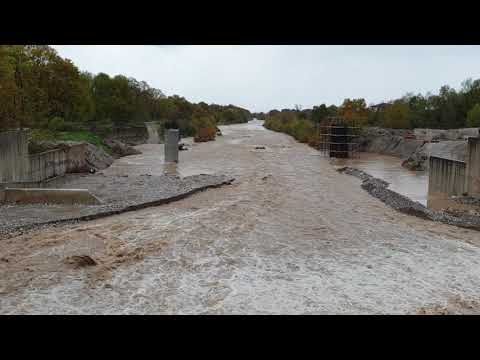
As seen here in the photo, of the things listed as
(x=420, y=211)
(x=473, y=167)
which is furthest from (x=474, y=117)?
(x=420, y=211)

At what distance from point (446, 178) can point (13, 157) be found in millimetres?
17942

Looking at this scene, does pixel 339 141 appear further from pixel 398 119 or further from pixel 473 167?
pixel 473 167

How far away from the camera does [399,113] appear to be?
54.4 metres

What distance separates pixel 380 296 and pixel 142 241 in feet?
19.2

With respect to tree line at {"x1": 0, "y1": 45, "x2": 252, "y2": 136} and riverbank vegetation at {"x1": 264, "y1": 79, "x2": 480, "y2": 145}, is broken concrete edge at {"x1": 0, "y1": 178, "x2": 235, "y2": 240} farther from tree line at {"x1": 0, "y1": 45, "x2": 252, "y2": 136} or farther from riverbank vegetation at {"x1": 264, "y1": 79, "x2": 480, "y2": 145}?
riverbank vegetation at {"x1": 264, "y1": 79, "x2": 480, "y2": 145}

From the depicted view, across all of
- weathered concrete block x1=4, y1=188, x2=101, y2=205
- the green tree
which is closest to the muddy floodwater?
weathered concrete block x1=4, y1=188, x2=101, y2=205

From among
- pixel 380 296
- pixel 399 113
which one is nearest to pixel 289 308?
pixel 380 296

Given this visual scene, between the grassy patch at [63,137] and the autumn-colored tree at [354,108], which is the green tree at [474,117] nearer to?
the autumn-colored tree at [354,108]

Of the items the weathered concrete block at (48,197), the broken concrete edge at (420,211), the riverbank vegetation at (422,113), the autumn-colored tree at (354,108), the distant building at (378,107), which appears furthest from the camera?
the distant building at (378,107)

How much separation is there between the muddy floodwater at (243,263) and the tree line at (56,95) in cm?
1244

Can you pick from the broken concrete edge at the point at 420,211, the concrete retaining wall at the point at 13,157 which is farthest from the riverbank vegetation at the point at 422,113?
the concrete retaining wall at the point at 13,157

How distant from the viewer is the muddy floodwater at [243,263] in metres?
8.28

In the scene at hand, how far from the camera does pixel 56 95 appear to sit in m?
32.7
